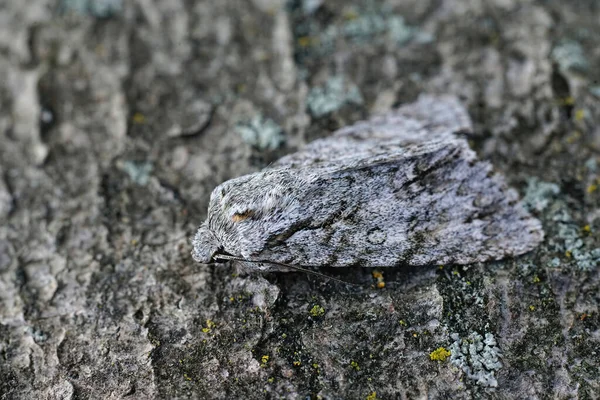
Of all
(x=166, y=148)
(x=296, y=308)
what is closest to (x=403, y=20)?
(x=166, y=148)

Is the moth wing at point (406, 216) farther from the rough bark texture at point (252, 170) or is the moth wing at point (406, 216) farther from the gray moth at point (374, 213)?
the rough bark texture at point (252, 170)

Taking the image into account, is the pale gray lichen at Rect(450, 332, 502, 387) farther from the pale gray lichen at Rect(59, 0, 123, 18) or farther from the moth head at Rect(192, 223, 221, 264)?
the pale gray lichen at Rect(59, 0, 123, 18)

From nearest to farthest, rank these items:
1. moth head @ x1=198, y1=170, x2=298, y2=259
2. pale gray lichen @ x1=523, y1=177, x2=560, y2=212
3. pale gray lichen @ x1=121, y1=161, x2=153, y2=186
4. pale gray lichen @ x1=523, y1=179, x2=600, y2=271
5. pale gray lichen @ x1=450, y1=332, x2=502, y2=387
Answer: pale gray lichen @ x1=450, y1=332, x2=502, y2=387
moth head @ x1=198, y1=170, x2=298, y2=259
pale gray lichen @ x1=523, y1=179, x2=600, y2=271
pale gray lichen @ x1=523, y1=177, x2=560, y2=212
pale gray lichen @ x1=121, y1=161, x2=153, y2=186

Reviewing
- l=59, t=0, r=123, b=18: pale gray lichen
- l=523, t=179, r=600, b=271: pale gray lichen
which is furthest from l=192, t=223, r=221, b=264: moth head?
l=59, t=0, r=123, b=18: pale gray lichen

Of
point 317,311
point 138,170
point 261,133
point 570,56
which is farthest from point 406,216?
point 570,56

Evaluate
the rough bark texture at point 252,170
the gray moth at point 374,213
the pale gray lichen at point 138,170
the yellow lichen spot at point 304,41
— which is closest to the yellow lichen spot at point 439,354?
Answer: the rough bark texture at point 252,170
